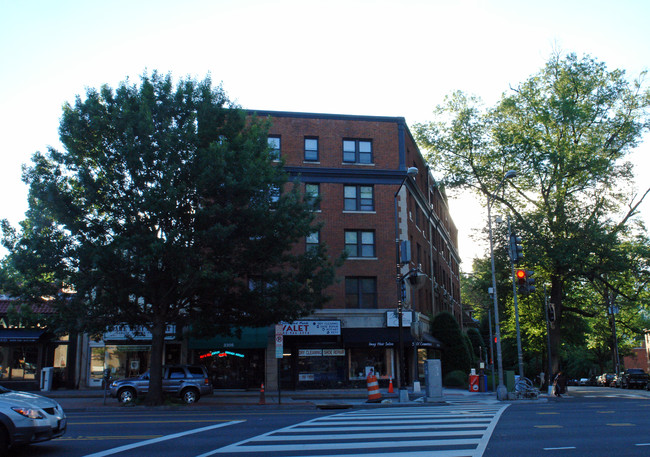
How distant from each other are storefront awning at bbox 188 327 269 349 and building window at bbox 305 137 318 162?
10961mm

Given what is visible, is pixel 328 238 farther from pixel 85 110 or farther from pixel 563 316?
pixel 563 316

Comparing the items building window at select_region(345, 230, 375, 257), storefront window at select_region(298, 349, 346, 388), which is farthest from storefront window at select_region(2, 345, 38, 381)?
building window at select_region(345, 230, 375, 257)

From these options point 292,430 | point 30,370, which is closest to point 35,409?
point 292,430

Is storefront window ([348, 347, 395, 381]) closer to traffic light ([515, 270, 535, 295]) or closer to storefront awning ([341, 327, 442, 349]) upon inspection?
storefront awning ([341, 327, 442, 349])

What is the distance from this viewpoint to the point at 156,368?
76.0 ft

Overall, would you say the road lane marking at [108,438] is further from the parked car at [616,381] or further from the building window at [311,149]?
the parked car at [616,381]

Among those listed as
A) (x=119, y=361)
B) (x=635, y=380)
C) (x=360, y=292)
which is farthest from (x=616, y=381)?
(x=119, y=361)

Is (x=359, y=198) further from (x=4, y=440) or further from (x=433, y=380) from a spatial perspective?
(x=4, y=440)

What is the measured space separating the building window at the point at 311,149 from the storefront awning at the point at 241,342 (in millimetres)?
10961

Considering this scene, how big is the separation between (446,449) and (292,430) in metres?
4.53

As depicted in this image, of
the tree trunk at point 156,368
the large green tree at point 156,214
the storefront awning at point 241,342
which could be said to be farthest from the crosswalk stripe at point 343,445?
the storefront awning at point 241,342

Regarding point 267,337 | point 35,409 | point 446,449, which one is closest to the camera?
point 35,409

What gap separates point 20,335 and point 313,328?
17.4m

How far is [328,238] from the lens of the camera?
111 ft
